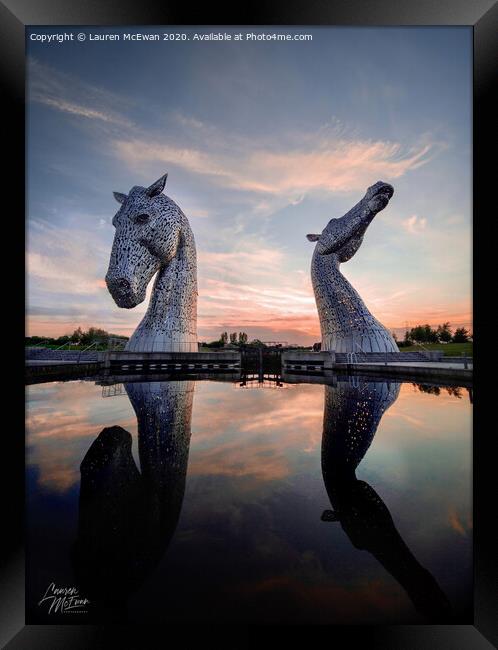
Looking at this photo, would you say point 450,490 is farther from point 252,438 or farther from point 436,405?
point 436,405

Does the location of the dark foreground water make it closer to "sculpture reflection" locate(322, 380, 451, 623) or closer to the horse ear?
"sculpture reflection" locate(322, 380, 451, 623)

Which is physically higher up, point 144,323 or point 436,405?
point 144,323

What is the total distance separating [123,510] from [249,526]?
76 centimetres

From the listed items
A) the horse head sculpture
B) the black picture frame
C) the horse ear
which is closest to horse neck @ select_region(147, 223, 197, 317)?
the horse head sculpture

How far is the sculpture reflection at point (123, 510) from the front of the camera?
154 cm
